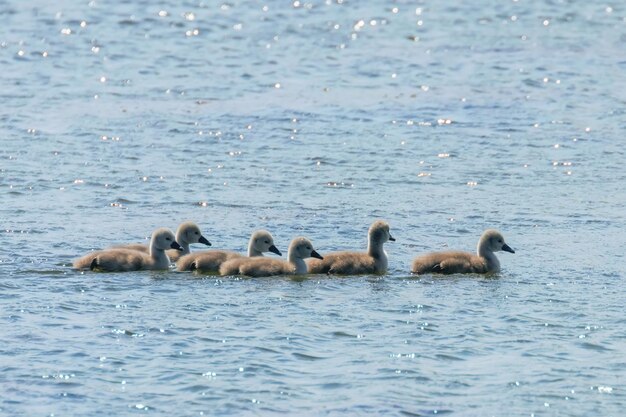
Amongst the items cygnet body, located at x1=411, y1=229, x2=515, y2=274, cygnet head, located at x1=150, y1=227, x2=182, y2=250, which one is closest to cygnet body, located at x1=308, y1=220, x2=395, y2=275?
cygnet body, located at x1=411, y1=229, x2=515, y2=274

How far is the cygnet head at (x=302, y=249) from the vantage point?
1338 cm

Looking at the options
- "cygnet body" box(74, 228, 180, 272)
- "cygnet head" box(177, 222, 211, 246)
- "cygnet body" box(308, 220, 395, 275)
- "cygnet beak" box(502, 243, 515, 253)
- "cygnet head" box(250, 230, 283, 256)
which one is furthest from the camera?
"cygnet head" box(177, 222, 211, 246)

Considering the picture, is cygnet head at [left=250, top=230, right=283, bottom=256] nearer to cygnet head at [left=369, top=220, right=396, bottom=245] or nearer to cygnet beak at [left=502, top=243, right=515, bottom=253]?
cygnet head at [left=369, top=220, right=396, bottom=245]

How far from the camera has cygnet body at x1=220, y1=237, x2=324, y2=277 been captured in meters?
13.3

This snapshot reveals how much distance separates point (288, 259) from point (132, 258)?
135cm

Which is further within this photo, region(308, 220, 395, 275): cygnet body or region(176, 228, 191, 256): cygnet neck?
region(176, 228, 191, 256): cygnet neck

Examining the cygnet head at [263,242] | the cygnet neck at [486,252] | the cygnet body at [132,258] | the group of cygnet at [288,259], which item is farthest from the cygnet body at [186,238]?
the cygnet neck at [486,252]

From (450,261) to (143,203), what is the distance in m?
4.05

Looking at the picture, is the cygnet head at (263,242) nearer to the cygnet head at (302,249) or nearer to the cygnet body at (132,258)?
the cygnet head at (302,249)

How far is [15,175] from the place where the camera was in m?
17.2

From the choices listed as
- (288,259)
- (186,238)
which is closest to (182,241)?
(186,238)

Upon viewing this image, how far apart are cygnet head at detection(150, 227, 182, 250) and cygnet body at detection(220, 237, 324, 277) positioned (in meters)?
0.59

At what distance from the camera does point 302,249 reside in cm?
1341

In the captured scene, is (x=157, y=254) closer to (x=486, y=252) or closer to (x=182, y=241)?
(x=182, y=241)
